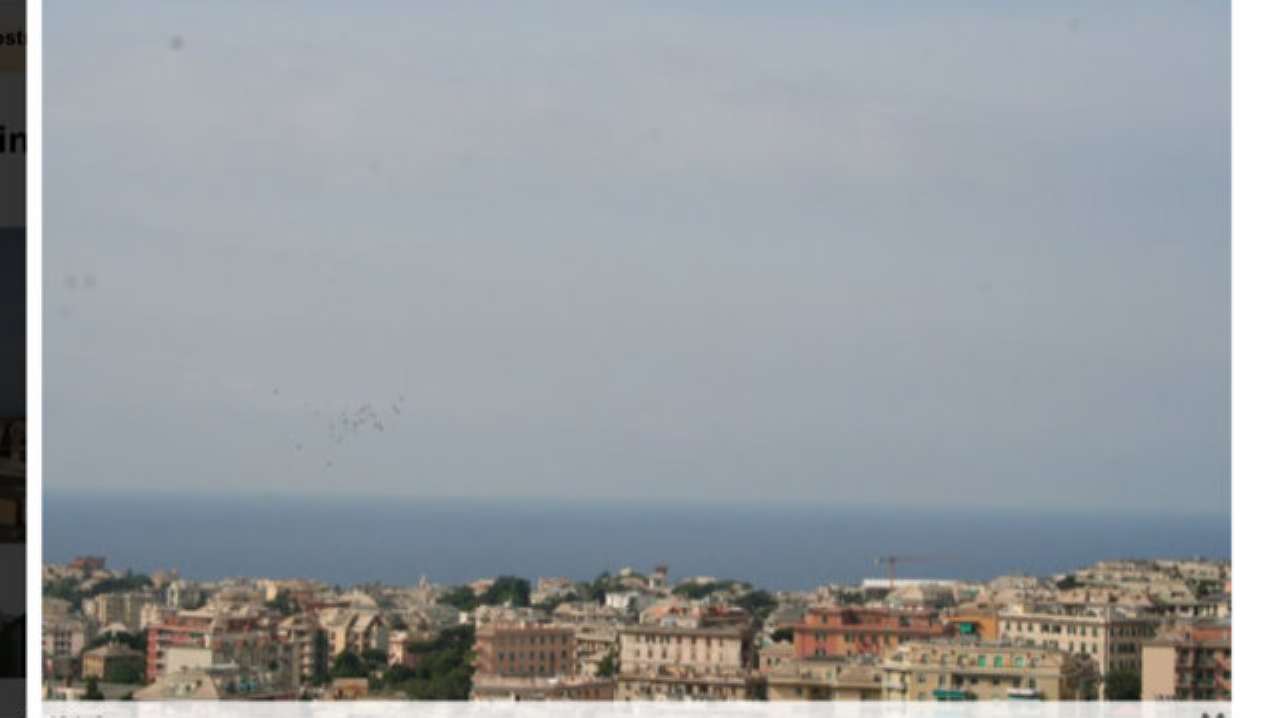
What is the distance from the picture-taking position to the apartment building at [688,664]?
4891 mm

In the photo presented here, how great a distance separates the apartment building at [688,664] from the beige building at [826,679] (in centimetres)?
10

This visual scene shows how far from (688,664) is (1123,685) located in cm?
151

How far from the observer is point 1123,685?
5.04 meters

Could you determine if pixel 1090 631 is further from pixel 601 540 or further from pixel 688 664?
pixel 601 540

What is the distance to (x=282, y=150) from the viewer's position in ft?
33.4

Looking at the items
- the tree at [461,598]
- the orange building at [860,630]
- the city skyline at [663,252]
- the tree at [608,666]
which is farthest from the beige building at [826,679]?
the city skyline at [663,252]

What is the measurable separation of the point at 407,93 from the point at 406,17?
95cm

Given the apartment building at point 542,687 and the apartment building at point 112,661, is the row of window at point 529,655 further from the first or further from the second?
the apartment building at point 112,661

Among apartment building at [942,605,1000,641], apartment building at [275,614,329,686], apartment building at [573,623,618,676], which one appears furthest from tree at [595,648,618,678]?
apartment building at [942,605,1000,641]

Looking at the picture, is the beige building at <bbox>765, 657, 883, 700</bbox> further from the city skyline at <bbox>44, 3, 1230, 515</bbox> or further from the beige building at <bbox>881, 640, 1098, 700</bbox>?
the city skyline at <bbox>44, 3, 1230, 515</bbox>

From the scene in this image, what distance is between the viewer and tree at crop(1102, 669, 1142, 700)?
184 inches

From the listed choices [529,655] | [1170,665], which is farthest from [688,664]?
[1170,665]

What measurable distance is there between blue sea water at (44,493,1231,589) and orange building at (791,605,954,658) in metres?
0.92
